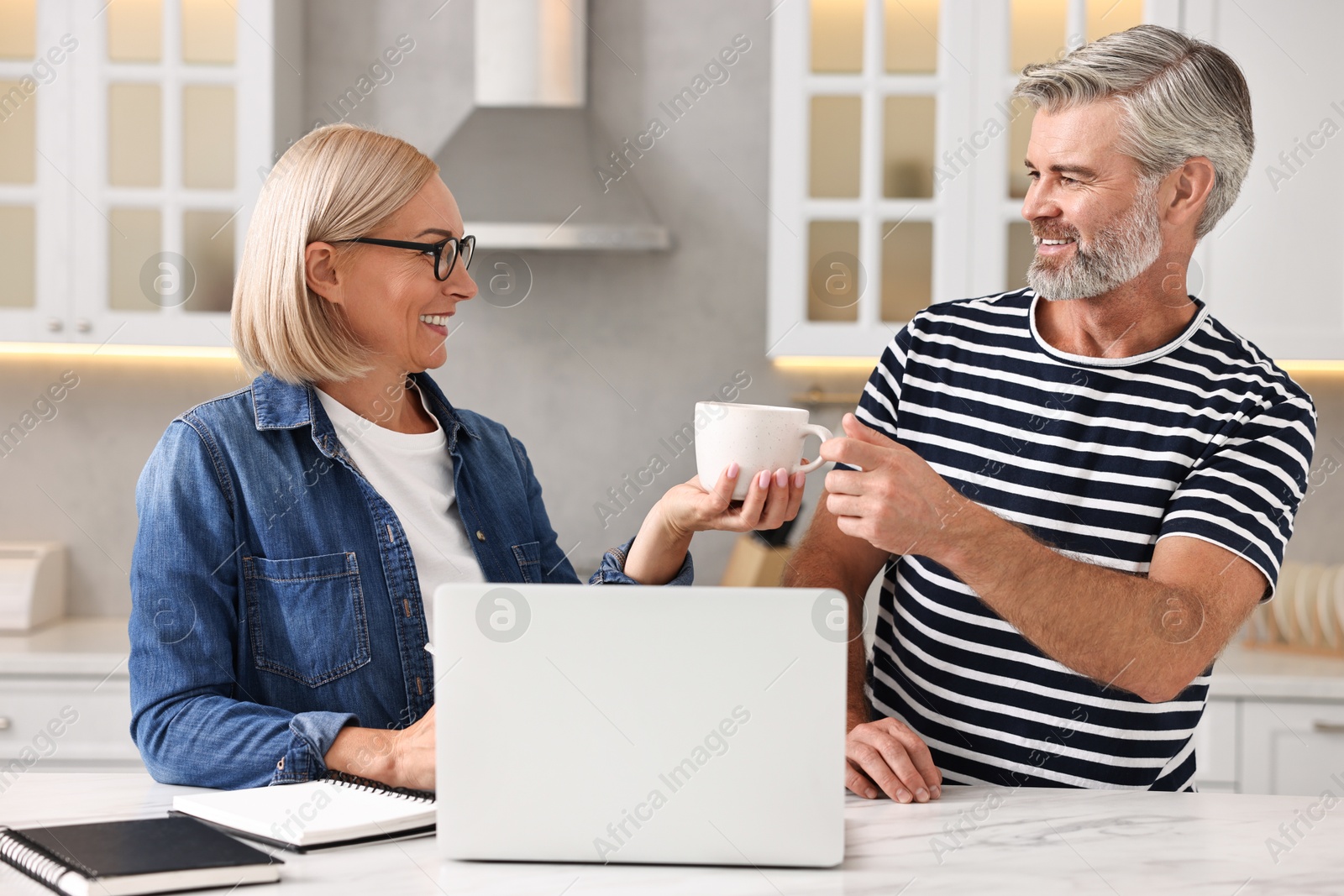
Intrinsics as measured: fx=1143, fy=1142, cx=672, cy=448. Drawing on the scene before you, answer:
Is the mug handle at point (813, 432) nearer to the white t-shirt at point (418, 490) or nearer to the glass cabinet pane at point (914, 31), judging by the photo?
the white t-shirt at point (418, 490)

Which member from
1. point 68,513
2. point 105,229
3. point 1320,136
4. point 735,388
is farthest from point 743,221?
point 68,513

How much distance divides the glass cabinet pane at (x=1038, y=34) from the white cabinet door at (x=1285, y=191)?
269mm

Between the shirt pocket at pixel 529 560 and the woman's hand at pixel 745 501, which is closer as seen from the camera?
the woman's hand at pixel 745 501

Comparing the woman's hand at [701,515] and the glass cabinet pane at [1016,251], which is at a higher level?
the glass cabinet pane at [1016,251]

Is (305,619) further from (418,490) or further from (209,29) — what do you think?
(209,29)

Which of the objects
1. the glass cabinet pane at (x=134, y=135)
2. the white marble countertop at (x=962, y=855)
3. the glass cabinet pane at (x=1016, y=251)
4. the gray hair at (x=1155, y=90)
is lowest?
the white marble countertop at (x=962, y=855)

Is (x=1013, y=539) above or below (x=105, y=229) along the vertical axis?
below

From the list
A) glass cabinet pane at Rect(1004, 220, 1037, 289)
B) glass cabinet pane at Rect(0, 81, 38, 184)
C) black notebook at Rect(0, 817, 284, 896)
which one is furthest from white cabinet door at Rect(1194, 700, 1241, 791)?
glass cabinet pane at Rect(0, 81, 38, 184)

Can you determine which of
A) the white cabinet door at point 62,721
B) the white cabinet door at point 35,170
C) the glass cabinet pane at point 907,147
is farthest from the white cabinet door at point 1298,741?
the white cabinet door at point 35,170

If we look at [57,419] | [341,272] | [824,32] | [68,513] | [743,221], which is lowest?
[68,513]

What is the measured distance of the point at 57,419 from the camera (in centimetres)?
300

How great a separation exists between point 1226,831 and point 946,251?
5.94 feet

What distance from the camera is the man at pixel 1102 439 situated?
4.32 ft

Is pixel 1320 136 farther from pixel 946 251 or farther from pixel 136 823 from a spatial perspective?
pixel 136 823
